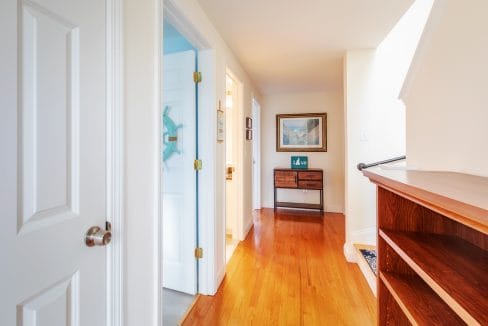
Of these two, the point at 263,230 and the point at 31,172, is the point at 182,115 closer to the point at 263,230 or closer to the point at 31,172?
the point at 31,172

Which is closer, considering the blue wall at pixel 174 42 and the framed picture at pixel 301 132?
the blue wall at pixel 174 42

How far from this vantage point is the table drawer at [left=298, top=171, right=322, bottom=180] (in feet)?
13.0

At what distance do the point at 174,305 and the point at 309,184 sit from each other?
2.92 meters

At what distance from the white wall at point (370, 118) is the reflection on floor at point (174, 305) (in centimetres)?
167

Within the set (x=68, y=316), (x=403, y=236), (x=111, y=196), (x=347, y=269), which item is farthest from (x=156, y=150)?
(x=347, y=269)

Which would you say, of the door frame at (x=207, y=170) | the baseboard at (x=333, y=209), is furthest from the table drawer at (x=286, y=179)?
the door frame at (x=207, y=170)

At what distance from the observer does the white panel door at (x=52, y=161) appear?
56 cm

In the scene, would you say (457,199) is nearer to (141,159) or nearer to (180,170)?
(141,159)

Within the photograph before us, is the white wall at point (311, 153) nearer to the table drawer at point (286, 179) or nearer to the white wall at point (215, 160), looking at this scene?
the table drawer at point (286, 179)

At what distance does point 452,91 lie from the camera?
3.31 ft

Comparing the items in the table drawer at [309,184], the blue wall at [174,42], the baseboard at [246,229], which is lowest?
the baseboard at [246,229]

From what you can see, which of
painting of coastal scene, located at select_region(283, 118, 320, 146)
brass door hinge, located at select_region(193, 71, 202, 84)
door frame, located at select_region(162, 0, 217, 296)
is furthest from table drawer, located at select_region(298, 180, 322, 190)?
brass door hinge, located at select_region(193, 71, 202, 84)

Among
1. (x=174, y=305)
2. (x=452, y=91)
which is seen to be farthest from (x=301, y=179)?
(x=452, y=91)

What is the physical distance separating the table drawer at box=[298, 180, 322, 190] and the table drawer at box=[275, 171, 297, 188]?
0.34 ft
